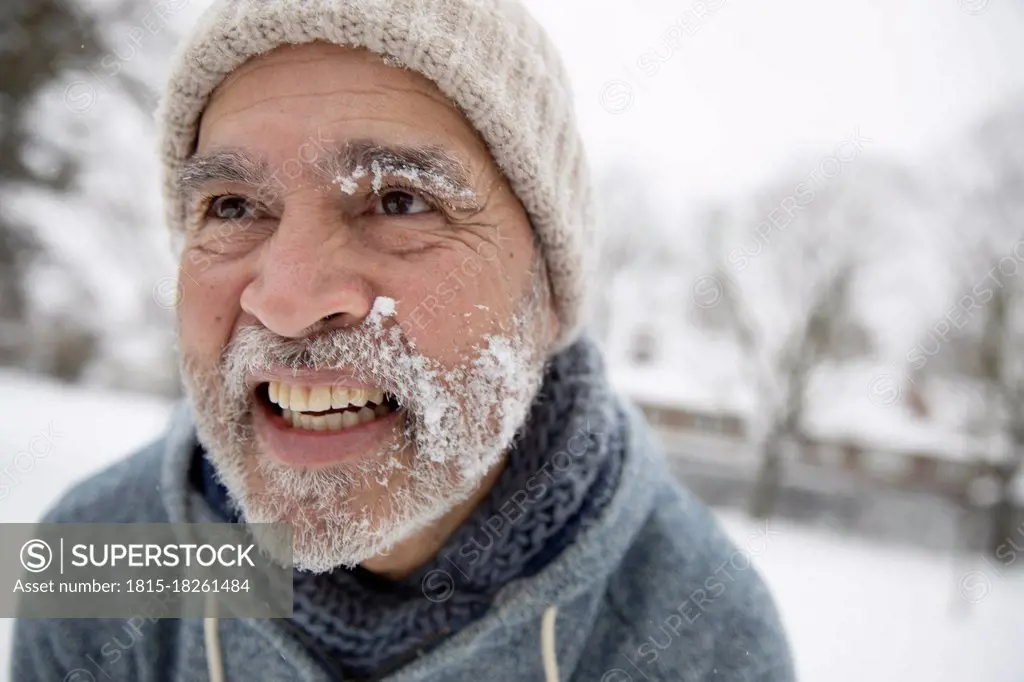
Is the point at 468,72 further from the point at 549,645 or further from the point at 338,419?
the point at 549,645

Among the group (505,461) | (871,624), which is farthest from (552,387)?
(871,624)

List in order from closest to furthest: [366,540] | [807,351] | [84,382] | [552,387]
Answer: [366,540], [552,387], [84,382], [807,351]

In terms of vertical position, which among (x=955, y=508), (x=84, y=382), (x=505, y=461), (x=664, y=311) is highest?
(x=664, y=311)

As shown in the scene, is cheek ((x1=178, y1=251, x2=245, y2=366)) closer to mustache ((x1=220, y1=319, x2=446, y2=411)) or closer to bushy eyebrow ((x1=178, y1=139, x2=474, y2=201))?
mustache ((x1=220, y1=319, x2=446, y2=411))

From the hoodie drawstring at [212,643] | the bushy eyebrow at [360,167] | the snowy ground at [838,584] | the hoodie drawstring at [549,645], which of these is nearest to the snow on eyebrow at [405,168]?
the bushy eyebrow at [360,167]

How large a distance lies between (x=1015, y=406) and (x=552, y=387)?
1180cm

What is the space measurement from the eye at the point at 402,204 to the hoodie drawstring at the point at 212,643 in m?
1.11

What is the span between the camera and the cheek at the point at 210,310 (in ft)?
3.82

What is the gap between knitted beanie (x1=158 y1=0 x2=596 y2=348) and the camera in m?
1.13

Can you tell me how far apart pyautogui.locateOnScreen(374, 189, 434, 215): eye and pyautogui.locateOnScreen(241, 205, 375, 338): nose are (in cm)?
12

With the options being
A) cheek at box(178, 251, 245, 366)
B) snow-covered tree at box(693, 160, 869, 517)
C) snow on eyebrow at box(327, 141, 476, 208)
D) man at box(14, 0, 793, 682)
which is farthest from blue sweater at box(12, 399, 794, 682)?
snow-covered tree at box(693, 160, 869, 517)

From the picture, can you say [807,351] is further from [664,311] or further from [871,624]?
[871,624]

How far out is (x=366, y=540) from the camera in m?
1.11

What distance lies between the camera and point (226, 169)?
3.79 ft
